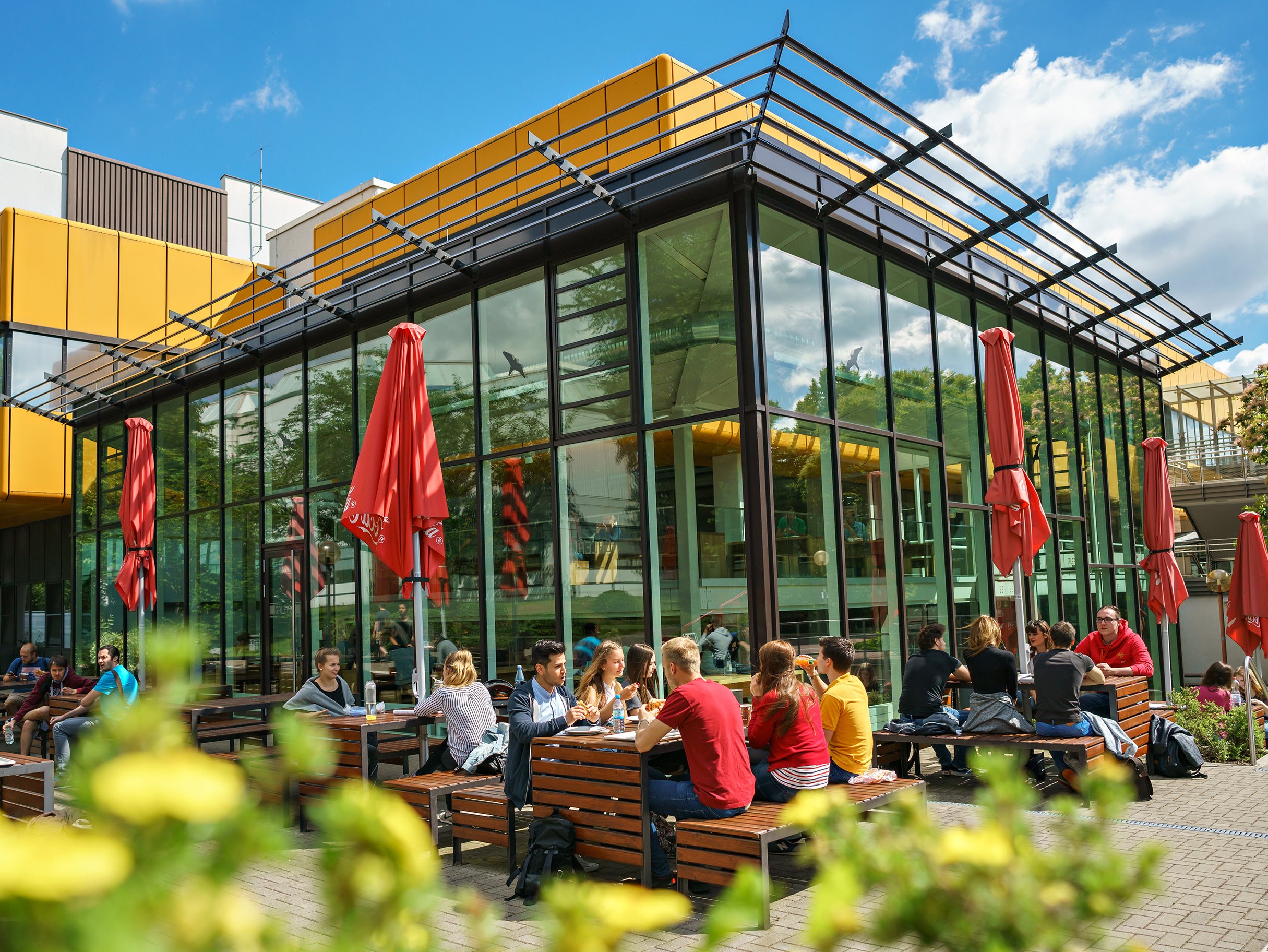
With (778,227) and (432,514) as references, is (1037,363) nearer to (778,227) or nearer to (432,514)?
(778,227)

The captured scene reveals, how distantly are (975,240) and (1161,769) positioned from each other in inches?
213

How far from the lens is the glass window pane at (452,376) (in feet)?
38.2

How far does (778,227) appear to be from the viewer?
977cm

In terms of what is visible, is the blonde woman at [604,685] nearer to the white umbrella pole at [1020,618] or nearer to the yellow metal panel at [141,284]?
the white umbrella pole at [1020,618]

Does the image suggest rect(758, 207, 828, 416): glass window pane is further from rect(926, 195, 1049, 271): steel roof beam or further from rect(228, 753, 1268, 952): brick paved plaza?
rect(228, 753, 1268, 952): brick paved plaza

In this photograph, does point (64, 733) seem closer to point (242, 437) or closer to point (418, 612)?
point (418, 612)

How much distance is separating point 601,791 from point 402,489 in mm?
3873

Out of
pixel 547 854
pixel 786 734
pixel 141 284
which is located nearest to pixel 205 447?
pixel 141 284

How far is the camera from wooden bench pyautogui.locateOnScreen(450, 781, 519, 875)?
250 inches

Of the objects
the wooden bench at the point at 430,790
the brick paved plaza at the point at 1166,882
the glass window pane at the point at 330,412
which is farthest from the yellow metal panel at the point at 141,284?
the brick paved plaza at the point at 1166,882

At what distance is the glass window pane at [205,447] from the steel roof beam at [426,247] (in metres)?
6.08

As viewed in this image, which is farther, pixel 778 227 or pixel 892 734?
pixel 778 227

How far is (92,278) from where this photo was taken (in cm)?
1959

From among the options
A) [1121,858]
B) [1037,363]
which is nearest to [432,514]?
[1121,858]
